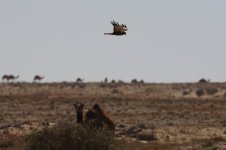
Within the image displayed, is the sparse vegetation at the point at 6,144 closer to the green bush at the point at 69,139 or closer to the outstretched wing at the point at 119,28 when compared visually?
the green bush at the point at 69,139

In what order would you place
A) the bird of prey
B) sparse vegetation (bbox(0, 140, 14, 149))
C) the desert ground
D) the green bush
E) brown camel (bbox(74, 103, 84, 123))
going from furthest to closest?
the desert ground → sparse vegetation (bbox(0, 140, 14, 149)) → brown camel (bbox(74, 103, 84, 123)) → the green bush → the bird of prey

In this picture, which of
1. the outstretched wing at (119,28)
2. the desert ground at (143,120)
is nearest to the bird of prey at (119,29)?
the outstretched wing at (119,28)

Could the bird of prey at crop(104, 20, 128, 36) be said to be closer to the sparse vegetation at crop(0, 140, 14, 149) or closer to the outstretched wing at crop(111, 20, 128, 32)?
the outstretched wing at crop(111, 20, 128, 32)

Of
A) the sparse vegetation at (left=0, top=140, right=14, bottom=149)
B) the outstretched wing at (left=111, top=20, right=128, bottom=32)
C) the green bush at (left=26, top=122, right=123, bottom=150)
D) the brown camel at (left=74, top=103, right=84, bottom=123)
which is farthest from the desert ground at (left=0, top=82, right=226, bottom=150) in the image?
the outstretched wing at (left=111, top=20, right=128, bottom=32)

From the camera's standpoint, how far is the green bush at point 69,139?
88.9 ft

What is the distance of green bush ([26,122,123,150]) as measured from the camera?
27.1 meters

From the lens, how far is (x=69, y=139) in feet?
89.5

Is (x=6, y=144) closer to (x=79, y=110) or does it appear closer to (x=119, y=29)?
(x=79, y=110)

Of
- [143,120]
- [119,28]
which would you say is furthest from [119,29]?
[143,120]

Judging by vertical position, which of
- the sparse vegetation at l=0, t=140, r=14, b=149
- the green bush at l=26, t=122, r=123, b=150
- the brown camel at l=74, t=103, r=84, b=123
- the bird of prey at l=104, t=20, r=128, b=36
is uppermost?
the bird of prey at l=104, t=20, r=128, b=36

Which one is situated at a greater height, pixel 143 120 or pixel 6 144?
pixel 143 120

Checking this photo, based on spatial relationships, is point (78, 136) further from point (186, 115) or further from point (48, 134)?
point (186, 115)

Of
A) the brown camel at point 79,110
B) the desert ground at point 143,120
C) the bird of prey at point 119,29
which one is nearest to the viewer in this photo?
the bird of prey at point 119,29

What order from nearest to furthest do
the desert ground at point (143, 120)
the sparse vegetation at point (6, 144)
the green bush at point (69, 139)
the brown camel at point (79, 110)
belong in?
the green bush at point (69, 139) → the brown camel at point (79, 110) → the sparse vegetation at point (6, 144) → the desert ground at point (143, 120)
